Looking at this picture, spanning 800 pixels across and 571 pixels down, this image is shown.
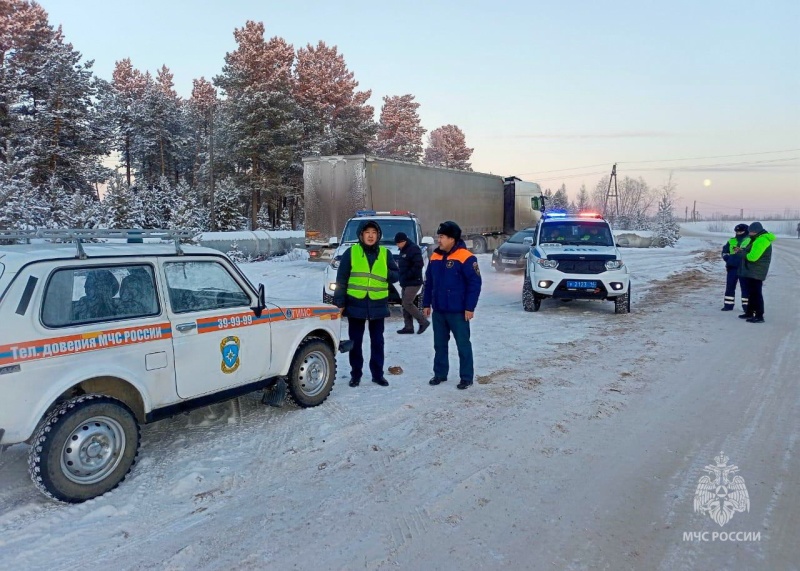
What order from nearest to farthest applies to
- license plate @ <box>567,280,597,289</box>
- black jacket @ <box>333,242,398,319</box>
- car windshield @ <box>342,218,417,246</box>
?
black jacket @ <box>333,242,398,319</box>, license plate @ <box>567,280,597,289</box>, car windshield @ <box>342,218,417,246</box>

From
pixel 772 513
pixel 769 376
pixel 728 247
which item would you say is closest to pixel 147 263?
pixel 772 513

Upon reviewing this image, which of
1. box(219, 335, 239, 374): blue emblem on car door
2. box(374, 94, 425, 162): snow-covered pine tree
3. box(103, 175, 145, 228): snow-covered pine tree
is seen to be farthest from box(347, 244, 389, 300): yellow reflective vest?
box(374, 94, 425, 162): snow-covered pine tree

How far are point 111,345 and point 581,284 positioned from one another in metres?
8.84

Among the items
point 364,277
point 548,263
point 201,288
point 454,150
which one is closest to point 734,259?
point 548,263

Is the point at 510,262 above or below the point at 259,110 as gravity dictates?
below

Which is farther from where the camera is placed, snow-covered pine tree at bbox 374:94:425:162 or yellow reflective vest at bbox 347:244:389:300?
snow-covered pine tree at bbox 374:94:425:162

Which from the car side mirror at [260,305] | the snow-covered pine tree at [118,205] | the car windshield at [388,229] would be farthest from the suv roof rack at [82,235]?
the snow-covered pine tree at [118,205]

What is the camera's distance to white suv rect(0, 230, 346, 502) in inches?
132

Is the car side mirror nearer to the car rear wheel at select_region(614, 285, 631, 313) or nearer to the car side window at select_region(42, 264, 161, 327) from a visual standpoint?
the car side window at select_region(42, 264, 161, 327)

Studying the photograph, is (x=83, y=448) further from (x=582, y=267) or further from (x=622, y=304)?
(x=622, y=304)

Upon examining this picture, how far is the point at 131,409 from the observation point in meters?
A: 3.91

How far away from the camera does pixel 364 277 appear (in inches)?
242

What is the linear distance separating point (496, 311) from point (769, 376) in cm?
545

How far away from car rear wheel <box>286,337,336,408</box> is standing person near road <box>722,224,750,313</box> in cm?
846
